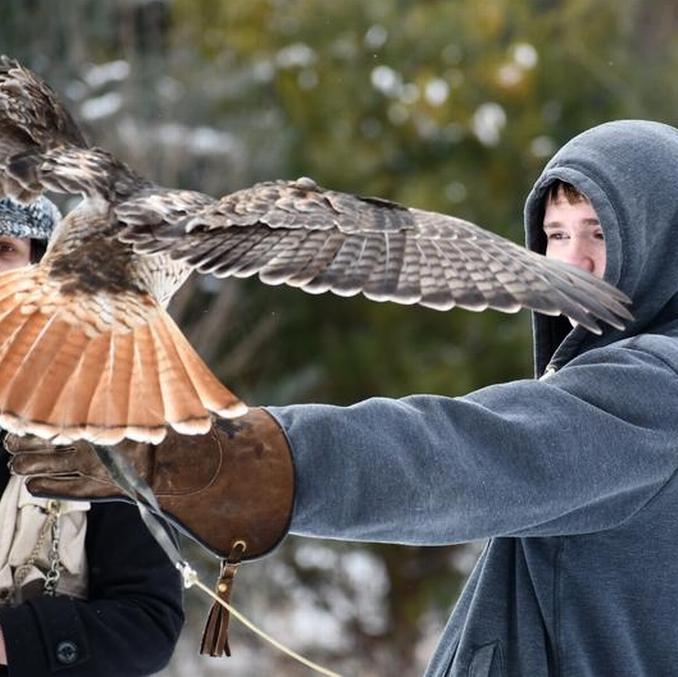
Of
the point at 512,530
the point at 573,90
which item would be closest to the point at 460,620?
the point at 512,530

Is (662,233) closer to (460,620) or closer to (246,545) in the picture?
(460,620)

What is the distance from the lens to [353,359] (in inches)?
325

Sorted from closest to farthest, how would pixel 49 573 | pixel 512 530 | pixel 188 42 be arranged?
pixel 512 530, pixel 49 573, pixel 188 42

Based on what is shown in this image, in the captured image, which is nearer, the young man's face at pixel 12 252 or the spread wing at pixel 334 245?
the spread wing at pixel 334 245

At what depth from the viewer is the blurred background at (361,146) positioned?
7.88 metres

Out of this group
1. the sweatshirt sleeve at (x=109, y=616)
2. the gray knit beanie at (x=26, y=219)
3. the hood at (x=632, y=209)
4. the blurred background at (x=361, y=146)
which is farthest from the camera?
the blurred background at (x=361, y=146)

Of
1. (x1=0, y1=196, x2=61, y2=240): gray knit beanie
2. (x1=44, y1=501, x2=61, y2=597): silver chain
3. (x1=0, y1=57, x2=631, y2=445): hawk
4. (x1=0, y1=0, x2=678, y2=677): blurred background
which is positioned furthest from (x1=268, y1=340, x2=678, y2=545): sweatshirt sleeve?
(x1=0, y1=0, x2=678, y2=677): blurred background

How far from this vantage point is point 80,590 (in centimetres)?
272

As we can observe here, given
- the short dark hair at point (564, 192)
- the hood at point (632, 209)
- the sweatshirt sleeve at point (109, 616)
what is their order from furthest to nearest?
1. the sweatshirt sleeve at point (109, 616)
2. the short dark hair at point (564, 192)
3. the hood at point (632, 209)

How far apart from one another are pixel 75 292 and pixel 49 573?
55 centimetres

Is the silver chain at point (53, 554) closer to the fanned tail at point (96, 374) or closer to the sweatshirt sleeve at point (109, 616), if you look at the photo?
the sweatshirt sleeve at point (109, 616)

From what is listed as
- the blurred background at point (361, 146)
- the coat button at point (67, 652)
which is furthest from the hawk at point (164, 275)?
the blurred background at point (361, 146)

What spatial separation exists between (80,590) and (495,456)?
1.04 metres

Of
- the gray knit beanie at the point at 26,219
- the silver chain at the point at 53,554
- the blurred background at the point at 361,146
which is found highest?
the gray knit beanie at the point at 26,219
